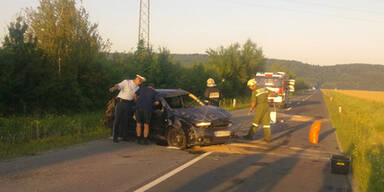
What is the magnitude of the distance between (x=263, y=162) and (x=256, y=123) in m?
3.12

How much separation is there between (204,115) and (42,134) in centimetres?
557

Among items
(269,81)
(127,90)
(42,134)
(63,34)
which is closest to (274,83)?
(269,81)

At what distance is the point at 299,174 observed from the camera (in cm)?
746

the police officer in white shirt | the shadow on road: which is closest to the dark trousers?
the police officer in white shirt

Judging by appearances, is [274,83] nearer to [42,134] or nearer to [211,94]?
[211,94]

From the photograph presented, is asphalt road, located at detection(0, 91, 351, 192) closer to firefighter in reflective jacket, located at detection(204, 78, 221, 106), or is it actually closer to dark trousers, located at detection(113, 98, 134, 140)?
dark trousers, located at detection(113, 98, 134, 140)

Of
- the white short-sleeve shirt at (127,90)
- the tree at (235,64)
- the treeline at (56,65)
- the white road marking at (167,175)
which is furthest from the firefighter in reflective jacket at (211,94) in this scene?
the tree at (235,64)

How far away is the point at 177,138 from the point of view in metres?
9.78

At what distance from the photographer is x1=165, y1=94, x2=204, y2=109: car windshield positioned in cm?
1077

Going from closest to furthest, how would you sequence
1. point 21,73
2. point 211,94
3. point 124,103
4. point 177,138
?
1. point 177,138
2. point 124,103
3. point 211,94
4. point 21,73

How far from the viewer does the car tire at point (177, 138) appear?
9656 millimetres

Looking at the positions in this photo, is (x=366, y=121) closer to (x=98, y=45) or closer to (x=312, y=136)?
(x=312, y=136)

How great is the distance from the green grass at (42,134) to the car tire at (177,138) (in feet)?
9.07

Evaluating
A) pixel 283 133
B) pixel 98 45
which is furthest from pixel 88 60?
pixel 283 133
